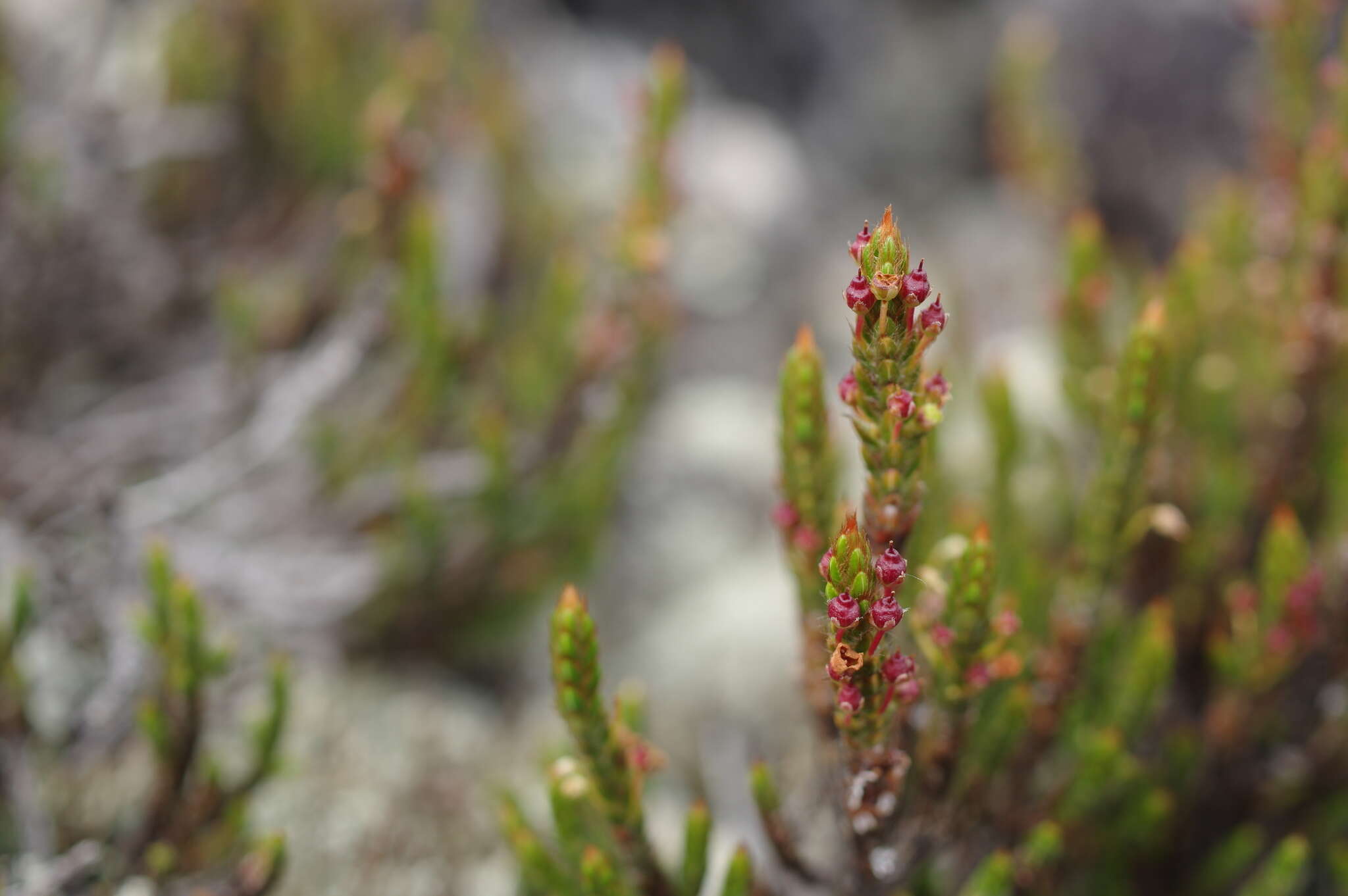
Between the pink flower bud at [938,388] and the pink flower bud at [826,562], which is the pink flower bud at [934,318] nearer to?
the pink flower bud at [938,388]

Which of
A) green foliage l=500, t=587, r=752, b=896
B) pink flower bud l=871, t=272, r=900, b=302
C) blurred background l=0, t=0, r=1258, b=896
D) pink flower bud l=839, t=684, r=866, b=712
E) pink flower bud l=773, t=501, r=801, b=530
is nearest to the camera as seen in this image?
pink flower bud l=871, t=272, r=900, b=302

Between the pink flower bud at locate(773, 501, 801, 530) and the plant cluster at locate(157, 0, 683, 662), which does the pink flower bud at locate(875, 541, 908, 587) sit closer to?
the pink flower bud at locate(773, 501, 801, 530)

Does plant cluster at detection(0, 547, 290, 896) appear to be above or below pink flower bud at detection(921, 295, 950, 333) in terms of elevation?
below

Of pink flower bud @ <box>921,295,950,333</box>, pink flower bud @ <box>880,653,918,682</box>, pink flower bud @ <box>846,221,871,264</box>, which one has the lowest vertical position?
pink flower bud @ <box>880,653,918,682</box>

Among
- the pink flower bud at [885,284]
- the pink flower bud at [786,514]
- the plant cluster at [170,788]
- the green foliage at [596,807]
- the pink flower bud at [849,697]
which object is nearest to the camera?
the pink flower bud at [885,284]

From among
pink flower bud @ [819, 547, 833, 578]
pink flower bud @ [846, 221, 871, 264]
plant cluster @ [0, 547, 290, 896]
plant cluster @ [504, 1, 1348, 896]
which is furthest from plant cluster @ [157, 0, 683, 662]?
pink flower bud @ [819, 547, 833, 578]

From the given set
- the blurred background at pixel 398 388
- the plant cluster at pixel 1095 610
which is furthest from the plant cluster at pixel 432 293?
the plant cluster at pixel 1095 610

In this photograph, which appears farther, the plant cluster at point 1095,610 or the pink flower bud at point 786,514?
the pink flower bud at point 786,514

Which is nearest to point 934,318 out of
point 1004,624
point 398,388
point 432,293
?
point 1004,624
